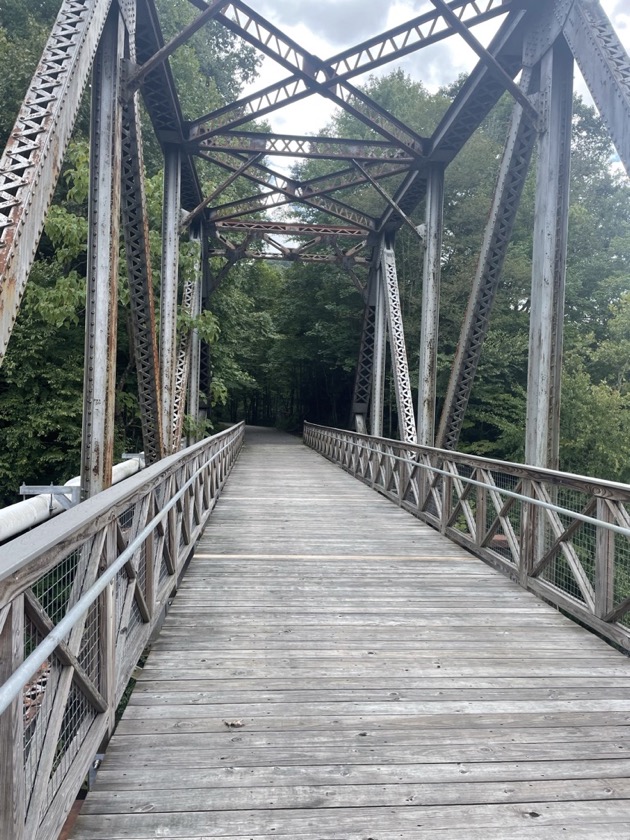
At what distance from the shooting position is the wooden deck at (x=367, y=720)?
198 centimetres

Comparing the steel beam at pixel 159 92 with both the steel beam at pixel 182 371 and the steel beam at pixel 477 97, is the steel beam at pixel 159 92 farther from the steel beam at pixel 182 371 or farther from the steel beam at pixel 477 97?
the steel beam at pixel 477 97

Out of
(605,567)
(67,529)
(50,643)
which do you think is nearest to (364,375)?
(605,567)

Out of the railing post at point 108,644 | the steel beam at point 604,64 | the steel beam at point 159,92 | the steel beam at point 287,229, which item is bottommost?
the railing post at point 108,644

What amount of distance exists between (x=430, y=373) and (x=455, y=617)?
6.00 m

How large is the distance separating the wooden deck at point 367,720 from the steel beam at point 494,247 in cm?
337

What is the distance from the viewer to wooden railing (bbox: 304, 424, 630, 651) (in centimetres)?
363

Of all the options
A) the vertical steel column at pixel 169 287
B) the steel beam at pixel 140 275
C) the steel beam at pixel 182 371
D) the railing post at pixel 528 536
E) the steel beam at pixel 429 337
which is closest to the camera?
the railing post at pixel 528 536

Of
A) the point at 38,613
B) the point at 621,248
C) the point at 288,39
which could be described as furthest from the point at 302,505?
the point at 621,248

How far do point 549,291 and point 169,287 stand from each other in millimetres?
5843

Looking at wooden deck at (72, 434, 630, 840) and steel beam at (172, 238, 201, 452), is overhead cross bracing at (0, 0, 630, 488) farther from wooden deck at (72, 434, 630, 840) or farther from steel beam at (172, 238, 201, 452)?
wooden deck at (72, 434, 630, 840)

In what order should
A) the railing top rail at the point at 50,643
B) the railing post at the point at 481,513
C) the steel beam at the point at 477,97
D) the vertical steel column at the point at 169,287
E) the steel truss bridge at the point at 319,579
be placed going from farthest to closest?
1. the vertical steel column at the point at 169,287
2. the steel beam at the point at 477,97
3. the railing post at the point at 481,513
4. the steel truss bridge at the point at 319,579
5. the railing top rail at the point at 50,643

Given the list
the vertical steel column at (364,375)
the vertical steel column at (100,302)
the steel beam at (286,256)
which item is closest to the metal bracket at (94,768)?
the vertical steel column at (100,302)

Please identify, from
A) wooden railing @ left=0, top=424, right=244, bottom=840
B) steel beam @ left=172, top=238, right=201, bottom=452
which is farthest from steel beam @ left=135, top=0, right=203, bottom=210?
wooden railing @ left=0, top=424, right=244, bottom=840

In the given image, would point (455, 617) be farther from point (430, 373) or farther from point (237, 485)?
point (237, 485)
